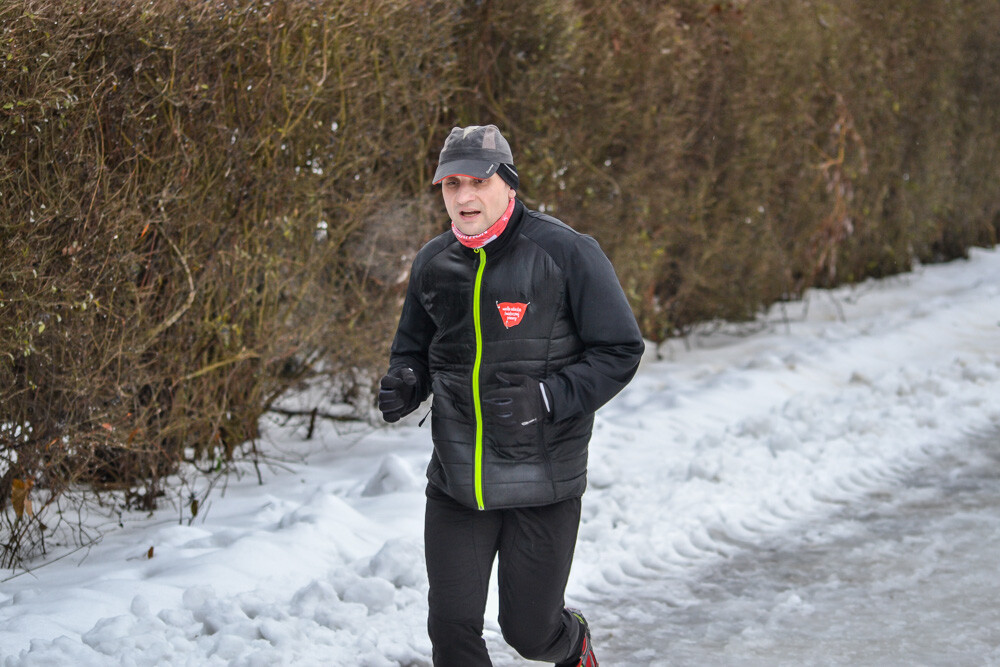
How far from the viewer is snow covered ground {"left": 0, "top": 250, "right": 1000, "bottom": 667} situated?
4.12 metres

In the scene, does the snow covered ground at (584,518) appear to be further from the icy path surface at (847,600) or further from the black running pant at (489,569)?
the black running pant at (489,569)

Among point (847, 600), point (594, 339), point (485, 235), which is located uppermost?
point (485, 235)

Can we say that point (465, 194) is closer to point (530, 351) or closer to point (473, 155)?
point (473, 155)

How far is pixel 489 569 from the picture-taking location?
3305 mm

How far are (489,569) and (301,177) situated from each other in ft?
10.6

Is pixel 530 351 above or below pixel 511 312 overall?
below

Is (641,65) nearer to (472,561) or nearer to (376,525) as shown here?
(376,525)

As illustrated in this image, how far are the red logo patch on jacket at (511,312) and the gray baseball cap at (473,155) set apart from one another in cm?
37

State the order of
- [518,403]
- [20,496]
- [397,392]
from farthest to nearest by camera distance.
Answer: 1. [20,496]
2. [397,392]
3. [518,403]

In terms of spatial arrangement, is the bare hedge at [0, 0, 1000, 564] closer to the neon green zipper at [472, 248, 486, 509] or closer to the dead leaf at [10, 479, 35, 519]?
the dead leaf at [10, 479, 35, 519]

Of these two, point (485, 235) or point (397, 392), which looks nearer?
point (485, 235)

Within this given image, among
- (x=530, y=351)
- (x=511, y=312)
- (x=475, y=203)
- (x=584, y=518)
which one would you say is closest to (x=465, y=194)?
(x=475, y=203)

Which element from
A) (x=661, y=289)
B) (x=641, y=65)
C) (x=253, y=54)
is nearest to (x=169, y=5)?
(x=253, y=54)

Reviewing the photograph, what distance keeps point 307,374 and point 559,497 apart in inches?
151
